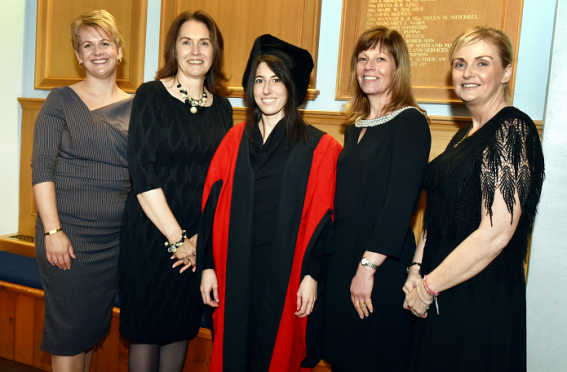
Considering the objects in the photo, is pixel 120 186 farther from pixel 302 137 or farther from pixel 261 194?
pixel 302 137

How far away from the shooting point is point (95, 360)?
2.63 meters

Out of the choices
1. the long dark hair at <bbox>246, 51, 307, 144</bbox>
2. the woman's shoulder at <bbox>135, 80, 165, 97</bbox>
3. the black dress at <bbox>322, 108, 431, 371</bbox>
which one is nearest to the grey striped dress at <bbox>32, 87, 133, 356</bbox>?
the woman's shoulder at <bbox>135, 80, 165, 97</bbox>

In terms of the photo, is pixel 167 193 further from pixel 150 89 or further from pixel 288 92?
pixel 288 92

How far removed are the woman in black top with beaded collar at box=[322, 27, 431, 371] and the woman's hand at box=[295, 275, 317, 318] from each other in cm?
8

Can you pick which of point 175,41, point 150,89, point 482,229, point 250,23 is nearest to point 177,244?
point 150,89

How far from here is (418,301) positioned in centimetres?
153

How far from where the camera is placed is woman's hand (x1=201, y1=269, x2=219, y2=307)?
5.88 ft

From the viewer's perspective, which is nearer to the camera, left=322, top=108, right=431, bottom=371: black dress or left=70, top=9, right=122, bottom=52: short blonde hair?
left=322, top=108, right=431, bottom=371: black dress

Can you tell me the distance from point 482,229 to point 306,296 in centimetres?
67

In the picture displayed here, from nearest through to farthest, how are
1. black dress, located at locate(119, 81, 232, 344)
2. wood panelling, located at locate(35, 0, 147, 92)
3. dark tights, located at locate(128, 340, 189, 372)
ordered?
1. black dress, located at locate(119, 81, 232, 344)
2. dark tights, located at locate(128, 340, 189, 372)
3. wood panelling, located at locate(35, 0, 147, 92)

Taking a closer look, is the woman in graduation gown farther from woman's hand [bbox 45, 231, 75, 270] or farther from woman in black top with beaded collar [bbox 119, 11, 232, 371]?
woman's hand [bbox 45, 231, 75, 270]

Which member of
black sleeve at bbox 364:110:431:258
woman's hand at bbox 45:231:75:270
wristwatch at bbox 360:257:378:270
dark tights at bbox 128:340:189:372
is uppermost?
black sleeve at bbox 364:110:431:258

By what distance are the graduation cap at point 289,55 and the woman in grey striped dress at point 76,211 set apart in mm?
763

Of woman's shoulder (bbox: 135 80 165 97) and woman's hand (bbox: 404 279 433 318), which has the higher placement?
woman's shoulder (bbox: 135 80 165 97)
